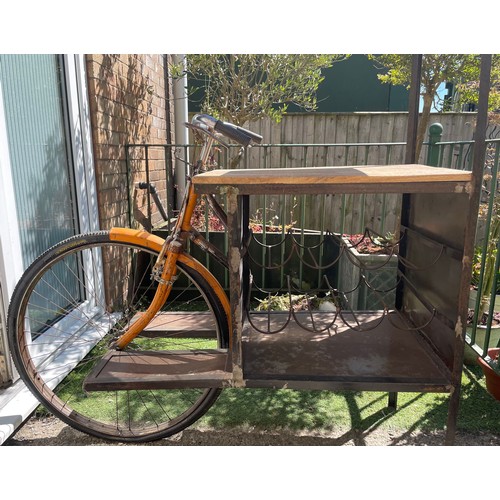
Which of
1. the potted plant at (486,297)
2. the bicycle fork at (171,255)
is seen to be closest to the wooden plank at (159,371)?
the bicycle fork at (171,255)

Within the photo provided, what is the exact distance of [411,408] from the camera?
235 cm

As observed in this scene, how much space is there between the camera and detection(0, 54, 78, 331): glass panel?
236 cm

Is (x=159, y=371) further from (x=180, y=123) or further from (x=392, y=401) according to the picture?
(x=180, y=123)

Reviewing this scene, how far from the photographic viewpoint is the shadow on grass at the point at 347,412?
2186mm

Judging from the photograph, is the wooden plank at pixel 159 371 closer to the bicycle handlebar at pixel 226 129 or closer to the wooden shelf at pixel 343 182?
the wooden shelf at pixel 343 182

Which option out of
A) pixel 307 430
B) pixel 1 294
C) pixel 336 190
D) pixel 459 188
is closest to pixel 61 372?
pixel 1 294

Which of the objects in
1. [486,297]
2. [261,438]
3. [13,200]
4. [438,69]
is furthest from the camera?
[438,69]

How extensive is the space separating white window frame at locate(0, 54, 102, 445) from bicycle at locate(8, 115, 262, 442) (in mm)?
143

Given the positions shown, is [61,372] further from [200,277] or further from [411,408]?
[411,408]

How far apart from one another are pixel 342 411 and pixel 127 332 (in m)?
1.18

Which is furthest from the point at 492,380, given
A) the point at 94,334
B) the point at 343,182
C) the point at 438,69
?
the point at 438,69

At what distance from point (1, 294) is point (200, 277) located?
1001 millimetres

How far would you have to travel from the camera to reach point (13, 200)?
229 centimetres

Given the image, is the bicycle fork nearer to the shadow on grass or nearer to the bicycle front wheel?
the bicycle front wheel
